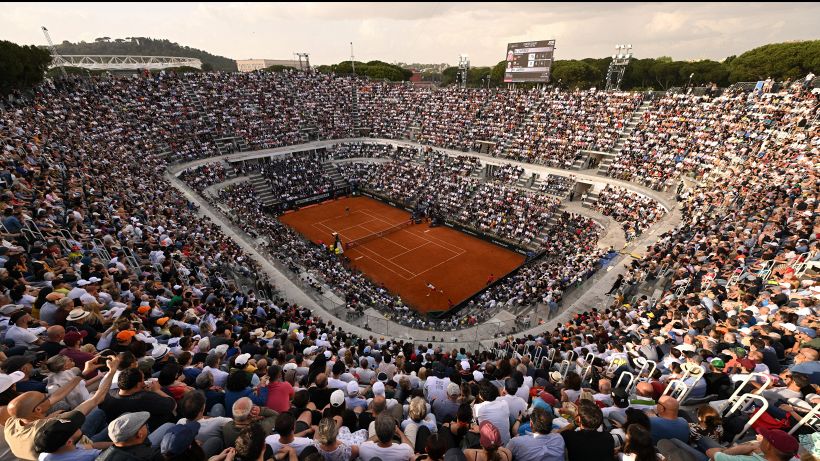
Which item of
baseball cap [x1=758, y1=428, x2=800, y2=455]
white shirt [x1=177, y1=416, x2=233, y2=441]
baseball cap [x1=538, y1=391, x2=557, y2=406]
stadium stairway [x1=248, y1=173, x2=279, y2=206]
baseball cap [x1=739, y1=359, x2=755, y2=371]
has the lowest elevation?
stadium stairway [x1=248, y1=173, x2=279, y2=206]

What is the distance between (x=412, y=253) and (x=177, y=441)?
29.9m

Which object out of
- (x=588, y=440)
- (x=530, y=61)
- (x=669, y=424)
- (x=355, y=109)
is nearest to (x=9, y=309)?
(x=588, y=440)

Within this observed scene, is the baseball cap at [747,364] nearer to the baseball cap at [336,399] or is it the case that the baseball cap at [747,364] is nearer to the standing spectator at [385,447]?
the standing spectator at [385,447]

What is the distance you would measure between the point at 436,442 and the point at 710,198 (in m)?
27.1

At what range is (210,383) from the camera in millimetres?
6398

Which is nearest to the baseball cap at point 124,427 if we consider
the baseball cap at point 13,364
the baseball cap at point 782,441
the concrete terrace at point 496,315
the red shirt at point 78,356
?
the baseball cap at point 13,364

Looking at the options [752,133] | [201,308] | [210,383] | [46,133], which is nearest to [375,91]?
[46,133]

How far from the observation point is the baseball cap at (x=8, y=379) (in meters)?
4.64

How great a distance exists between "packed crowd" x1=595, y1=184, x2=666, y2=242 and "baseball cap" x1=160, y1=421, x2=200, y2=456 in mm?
28760

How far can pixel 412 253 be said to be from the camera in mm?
33812

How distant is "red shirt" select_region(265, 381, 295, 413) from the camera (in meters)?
6.12

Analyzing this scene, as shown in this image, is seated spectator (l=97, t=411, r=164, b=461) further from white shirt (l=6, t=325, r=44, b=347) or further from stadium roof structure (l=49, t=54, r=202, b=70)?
stadium roof structure (l=49, t=54, r=202, b=70)

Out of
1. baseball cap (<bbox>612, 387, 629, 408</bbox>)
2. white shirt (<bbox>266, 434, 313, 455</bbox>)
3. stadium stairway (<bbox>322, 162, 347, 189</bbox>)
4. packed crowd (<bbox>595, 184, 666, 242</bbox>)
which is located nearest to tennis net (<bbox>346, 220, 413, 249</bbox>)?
stadium stairway (<bbox>322, 162, 347, 189</bbox>)

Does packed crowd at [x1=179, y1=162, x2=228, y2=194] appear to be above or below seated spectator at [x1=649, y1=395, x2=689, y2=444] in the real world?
below
